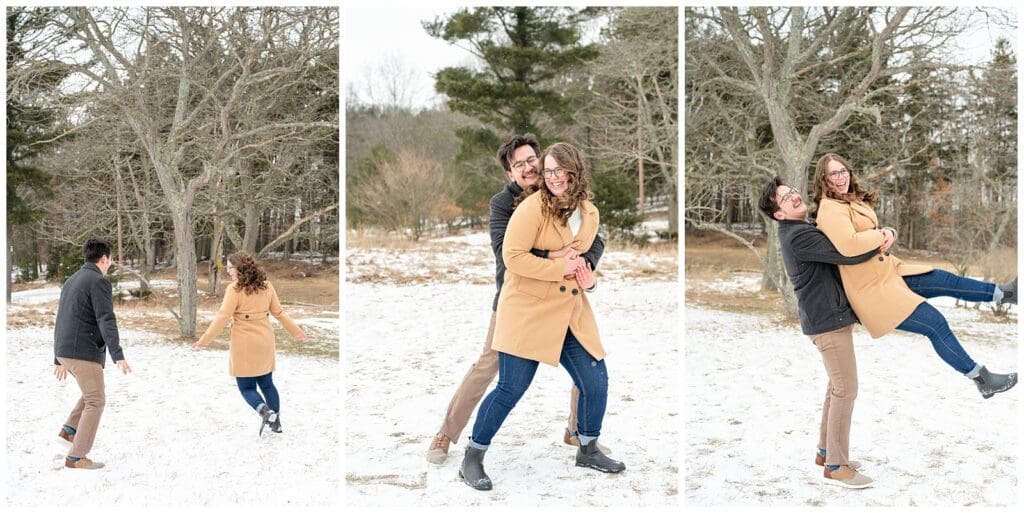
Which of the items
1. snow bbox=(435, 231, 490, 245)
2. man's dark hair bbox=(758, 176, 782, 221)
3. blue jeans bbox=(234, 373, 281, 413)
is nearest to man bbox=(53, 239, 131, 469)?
blue jeans bbox=(234, 373, 281, 413)

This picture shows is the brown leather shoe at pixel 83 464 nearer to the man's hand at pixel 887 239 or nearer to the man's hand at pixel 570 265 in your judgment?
the man's hand at pixel 570 265

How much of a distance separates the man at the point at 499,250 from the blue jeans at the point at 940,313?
1.13m

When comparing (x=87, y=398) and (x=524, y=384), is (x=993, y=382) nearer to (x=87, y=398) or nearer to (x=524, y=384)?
(x=524, y=384)

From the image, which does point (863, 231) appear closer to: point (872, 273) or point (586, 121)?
point (872, 273)

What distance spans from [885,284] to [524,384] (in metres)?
1.32

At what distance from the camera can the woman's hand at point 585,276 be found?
278 centimetres

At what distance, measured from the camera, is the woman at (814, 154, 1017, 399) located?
2.80 metres

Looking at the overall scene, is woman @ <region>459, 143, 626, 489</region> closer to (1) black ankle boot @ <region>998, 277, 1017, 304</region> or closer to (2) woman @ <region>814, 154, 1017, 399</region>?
(2) woman @ <region>814, 154, 1017, 399</region>

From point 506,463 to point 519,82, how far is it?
739 centimetres

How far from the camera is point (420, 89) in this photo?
35.9ft

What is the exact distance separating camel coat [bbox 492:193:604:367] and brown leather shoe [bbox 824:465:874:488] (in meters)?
1.04

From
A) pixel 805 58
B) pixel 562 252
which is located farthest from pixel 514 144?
pixel 805 58

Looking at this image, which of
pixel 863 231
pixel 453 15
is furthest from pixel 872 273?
pixel 453 15

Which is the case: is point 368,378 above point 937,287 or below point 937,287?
below
